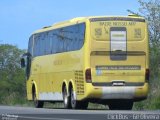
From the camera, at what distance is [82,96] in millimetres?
23266

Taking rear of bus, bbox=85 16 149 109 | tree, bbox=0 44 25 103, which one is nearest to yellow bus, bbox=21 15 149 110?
rear of bus, bbox=85 16 149 109

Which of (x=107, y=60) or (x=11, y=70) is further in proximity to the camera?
(x=11, y=70)

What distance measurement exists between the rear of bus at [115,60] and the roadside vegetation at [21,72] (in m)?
5.42

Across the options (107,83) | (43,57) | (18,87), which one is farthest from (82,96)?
(18,87)

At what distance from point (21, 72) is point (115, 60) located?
82685 mm

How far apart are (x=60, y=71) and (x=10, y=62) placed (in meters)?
82.9

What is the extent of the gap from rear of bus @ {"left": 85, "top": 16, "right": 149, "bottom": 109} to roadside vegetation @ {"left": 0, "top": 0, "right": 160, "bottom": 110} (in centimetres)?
542

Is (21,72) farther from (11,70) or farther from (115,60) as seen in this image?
(115,60)

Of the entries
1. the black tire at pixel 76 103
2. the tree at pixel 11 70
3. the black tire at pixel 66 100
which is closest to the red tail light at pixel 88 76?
the black tire at pixel 76 103

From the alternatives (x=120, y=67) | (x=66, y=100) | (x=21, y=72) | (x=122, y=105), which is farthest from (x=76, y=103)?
(x=21, y=72)

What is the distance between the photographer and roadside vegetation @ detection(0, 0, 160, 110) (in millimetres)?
32812

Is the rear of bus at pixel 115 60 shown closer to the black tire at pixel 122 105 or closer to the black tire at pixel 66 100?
the black tire at pixel 122 105

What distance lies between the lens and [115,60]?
2284cm

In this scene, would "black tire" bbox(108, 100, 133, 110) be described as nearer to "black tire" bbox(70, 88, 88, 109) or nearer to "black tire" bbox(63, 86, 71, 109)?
"black tire" bbox(70, 88, 88, 109)
